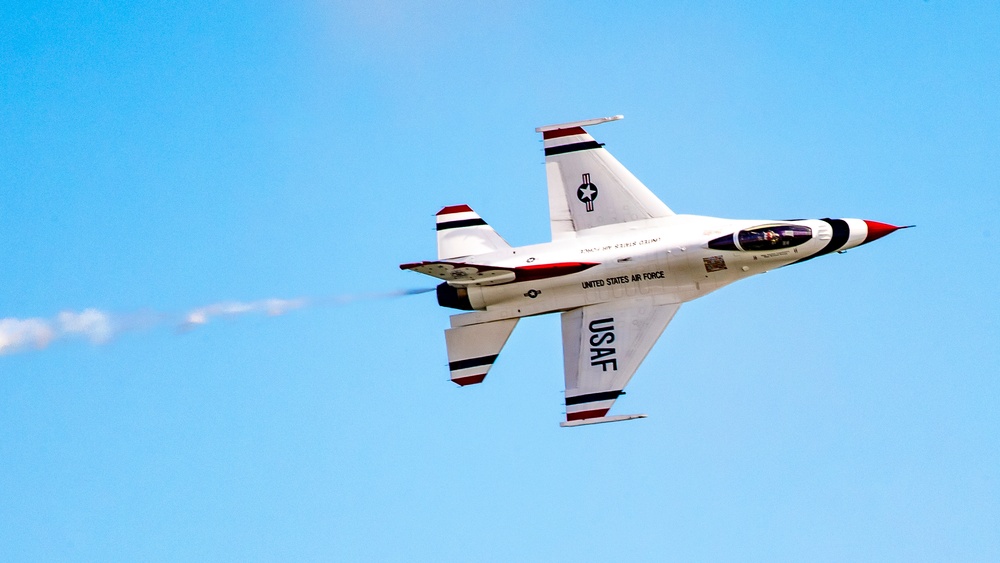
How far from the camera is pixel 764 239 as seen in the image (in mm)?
37500

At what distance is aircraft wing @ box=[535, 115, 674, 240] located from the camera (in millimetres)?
39094

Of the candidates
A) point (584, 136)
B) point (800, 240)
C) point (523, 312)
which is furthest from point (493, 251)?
point (800, 240)

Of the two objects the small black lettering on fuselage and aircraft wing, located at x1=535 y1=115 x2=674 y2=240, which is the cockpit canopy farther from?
the small black lettering on fuselage

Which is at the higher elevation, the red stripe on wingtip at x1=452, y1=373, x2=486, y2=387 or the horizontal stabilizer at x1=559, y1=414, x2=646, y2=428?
the red stripe on wingtip at x1=452, y1=373, x2=486, y2=387

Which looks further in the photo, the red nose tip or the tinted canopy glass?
the red nose tip

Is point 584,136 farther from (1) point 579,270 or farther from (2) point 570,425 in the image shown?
(2) point 570,425

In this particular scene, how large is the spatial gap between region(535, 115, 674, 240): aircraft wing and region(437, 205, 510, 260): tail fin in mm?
1860

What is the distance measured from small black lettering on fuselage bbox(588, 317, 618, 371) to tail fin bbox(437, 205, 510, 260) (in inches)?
138

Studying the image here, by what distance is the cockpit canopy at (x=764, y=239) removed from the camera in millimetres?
37406

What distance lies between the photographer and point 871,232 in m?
38.2

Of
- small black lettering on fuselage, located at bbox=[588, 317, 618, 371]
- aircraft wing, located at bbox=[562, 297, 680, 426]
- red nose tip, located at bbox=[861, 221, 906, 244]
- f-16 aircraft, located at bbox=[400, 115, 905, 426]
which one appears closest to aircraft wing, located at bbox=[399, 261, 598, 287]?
f-16 aircraft, located at bbox=[400, 115, 905, 426]

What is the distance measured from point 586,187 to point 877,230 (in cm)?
836

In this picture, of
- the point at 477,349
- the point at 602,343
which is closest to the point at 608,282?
the point at 602,343

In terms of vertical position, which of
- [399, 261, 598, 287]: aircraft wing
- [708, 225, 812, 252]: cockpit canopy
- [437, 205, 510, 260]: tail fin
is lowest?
[399, 261, 598, 287]: aircraft wing
